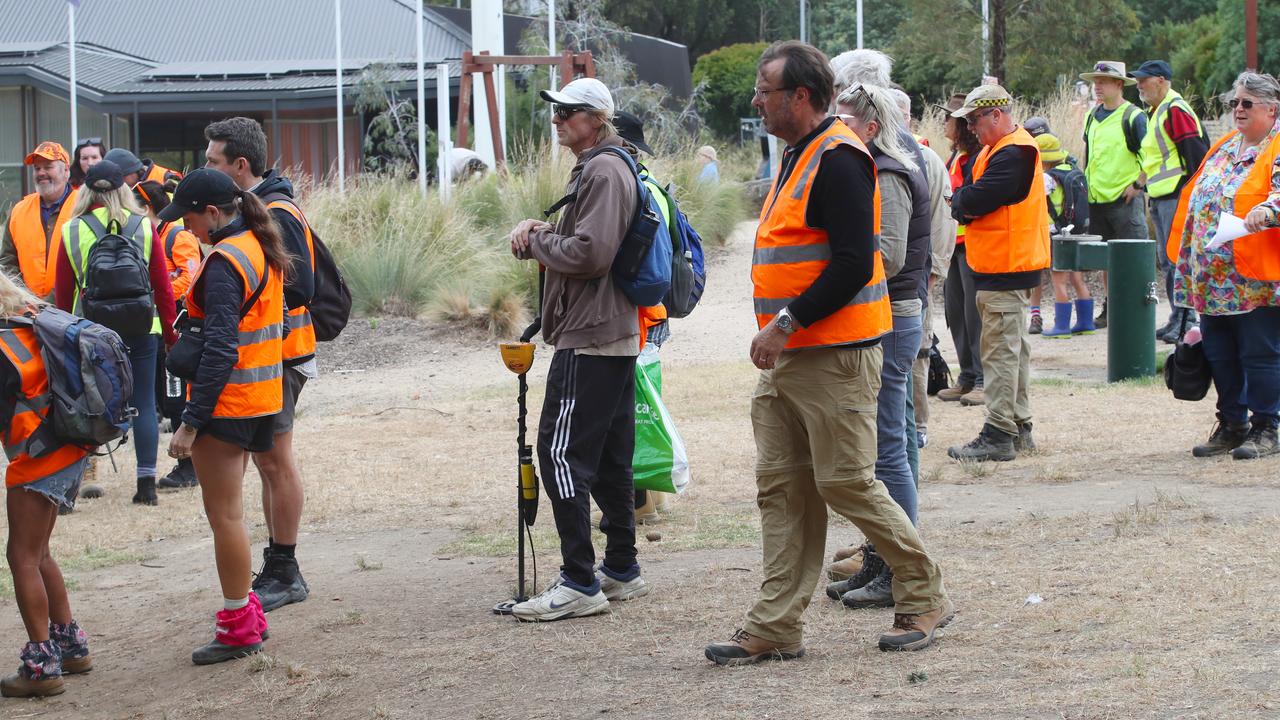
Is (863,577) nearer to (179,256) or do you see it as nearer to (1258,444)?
(1258,444)

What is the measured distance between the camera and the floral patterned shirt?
7.67 metres

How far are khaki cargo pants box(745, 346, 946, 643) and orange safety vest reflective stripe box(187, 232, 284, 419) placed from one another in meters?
1.80

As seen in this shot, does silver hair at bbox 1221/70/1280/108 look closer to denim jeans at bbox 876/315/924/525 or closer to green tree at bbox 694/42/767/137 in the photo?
denim jeans at bbox 876/315/924/525

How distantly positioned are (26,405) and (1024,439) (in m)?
5.60

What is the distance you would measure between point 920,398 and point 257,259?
442cm

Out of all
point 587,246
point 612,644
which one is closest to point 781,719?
point 612,644

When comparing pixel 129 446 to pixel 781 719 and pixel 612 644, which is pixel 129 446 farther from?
pixel 781 719

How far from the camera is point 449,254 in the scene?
15.5m

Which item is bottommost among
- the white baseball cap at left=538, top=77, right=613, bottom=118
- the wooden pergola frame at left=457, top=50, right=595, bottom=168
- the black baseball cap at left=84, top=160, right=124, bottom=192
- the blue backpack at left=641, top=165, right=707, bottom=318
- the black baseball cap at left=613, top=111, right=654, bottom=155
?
the blue backpack at left=641, top=165, right=707, bottom=318

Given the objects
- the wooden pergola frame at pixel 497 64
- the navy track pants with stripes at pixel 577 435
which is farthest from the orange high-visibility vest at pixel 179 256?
the wooden pergola frame at pixel 497 64

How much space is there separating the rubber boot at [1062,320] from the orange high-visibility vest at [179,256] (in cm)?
809

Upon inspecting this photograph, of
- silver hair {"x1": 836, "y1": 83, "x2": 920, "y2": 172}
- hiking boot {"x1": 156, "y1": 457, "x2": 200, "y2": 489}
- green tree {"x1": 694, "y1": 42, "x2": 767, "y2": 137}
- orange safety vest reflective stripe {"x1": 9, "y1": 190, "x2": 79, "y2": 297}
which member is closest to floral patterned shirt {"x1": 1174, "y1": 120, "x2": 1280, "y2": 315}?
silver hair {"x1": 836, "y1": 83, "x2": 920, "y2": 172}

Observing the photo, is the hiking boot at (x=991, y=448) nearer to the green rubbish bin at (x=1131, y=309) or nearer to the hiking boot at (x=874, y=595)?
the green rubbish bin at (x=1131, y=309)

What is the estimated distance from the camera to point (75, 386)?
4961mm
